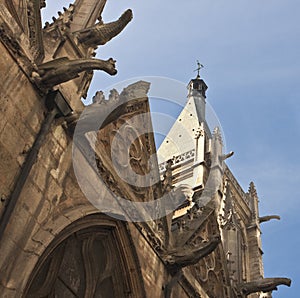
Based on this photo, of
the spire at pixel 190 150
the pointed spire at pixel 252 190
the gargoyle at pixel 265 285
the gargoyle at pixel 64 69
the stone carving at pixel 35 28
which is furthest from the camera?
the pointed spire at pixel 252 190

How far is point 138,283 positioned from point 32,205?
7.74 feet

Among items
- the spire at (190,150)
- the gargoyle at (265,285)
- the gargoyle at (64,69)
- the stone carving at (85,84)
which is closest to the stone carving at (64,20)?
the stone carving at (85,84)

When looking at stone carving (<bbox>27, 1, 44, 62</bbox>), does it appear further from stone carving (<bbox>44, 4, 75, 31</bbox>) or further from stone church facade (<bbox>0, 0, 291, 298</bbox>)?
stone carving (<bbox>44, 4, 75, 31</bbox>)

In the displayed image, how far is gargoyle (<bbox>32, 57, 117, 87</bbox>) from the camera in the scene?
5.87 meters

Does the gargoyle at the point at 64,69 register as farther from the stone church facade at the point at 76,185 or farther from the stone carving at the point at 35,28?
the stone carving at the point at 35,28

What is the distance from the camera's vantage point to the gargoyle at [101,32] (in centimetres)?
787

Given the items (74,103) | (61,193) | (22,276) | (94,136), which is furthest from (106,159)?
(22,276)

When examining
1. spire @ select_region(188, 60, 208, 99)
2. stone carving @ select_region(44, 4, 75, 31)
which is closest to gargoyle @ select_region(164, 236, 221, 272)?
stone carving @ select_region(44, 4, 75, 31)

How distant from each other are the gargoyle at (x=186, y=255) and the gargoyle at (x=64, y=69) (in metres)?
3.31

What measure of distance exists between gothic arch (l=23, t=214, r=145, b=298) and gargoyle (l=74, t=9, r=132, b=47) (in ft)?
9.37

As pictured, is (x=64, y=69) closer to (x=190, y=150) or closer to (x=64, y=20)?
(x=64, y=20)

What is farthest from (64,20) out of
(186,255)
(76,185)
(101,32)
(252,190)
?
(252,190)

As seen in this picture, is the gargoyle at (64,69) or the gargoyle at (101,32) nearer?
the gargoyle at (64,69)

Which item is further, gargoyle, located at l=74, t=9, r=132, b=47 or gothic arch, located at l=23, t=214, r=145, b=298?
gargoyle, located at l=74, t=9, r=132, b=47
